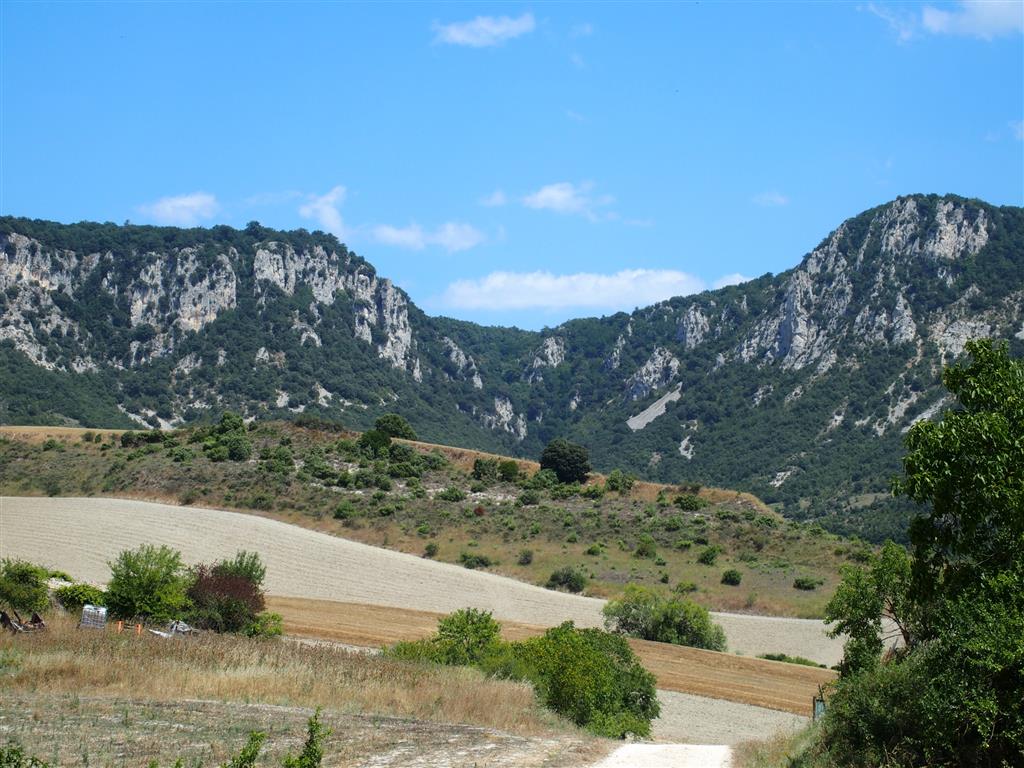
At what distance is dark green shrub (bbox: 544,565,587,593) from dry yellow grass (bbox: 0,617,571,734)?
43589 millimetres

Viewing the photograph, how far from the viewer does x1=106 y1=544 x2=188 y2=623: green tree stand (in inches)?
1132

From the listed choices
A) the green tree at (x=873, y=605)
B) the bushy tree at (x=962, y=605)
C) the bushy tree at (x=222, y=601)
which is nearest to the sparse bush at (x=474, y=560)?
the bushy tree at (x=222, y=601)

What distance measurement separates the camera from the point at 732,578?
66750mm

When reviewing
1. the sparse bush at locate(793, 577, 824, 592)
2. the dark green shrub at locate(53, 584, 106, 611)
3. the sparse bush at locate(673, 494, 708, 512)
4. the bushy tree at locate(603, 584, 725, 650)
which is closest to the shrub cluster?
the dark green shrub at locate(53, 584, 106, 611)

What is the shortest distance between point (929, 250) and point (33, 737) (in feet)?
635

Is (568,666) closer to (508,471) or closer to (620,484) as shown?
(620,484)

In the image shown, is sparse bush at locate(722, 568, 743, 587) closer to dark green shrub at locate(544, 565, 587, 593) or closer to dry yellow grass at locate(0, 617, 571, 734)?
dark green shrub at locate(544, 565, 587, 593)

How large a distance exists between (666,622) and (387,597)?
16.1 metres

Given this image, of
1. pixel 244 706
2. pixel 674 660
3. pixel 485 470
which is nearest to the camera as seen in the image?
pixel 244 706

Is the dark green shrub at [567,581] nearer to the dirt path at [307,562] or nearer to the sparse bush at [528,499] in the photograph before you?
the dirt path at [307,562]

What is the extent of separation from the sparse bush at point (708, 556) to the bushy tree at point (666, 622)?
19168 mm

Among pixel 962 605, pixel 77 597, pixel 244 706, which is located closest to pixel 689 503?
pixel 77 597

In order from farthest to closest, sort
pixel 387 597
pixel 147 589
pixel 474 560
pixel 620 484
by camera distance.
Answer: pixel 620 484
pixel 474 560
pixel 387 597
pixel 147 589

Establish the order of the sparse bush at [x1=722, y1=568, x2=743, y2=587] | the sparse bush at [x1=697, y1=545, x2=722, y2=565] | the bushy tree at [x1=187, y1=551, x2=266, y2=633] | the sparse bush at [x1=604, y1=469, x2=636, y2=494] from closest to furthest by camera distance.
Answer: the bushy tree at [x1=187, y1=551, x2=266, y2=633] → the sparse bush at [x1=722, y1=568, x2=743, y2=587] → the sparse bush at [x1=697, y1=545, x2=722, y2=565] → the sparse bush at [x1=604, y1=469, x2=636, y2=494]
